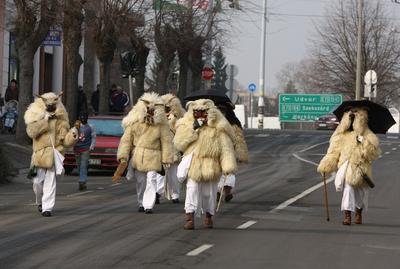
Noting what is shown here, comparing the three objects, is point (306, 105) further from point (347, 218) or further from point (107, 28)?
point (347, 218)

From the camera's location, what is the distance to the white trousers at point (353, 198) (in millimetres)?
13492

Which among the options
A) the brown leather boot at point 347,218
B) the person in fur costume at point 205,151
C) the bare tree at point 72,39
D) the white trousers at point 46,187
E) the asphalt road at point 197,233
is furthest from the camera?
the bare tree at point 72,39

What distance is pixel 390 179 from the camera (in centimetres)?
2303

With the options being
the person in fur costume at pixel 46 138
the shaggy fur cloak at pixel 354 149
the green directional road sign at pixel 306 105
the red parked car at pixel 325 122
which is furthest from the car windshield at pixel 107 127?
the green directional road sign at pixel 306 105

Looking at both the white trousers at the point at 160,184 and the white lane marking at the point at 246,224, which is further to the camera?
the white trousers at the point at 160,184

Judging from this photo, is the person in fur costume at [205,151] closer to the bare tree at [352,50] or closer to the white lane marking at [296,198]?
the white lane marking at [296,198]

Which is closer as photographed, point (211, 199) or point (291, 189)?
point (211, 199)

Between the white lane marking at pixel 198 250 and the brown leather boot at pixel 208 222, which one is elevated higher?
the brown leather boot at pixel 208 222

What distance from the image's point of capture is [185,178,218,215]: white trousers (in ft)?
41.5

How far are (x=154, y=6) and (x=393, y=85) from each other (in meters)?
39.5

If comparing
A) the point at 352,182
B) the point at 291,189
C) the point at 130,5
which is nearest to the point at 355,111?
the point at 352,182

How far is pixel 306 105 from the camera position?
5766 cm

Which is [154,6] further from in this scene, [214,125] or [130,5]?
[214,125]

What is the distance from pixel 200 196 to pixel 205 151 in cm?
63
